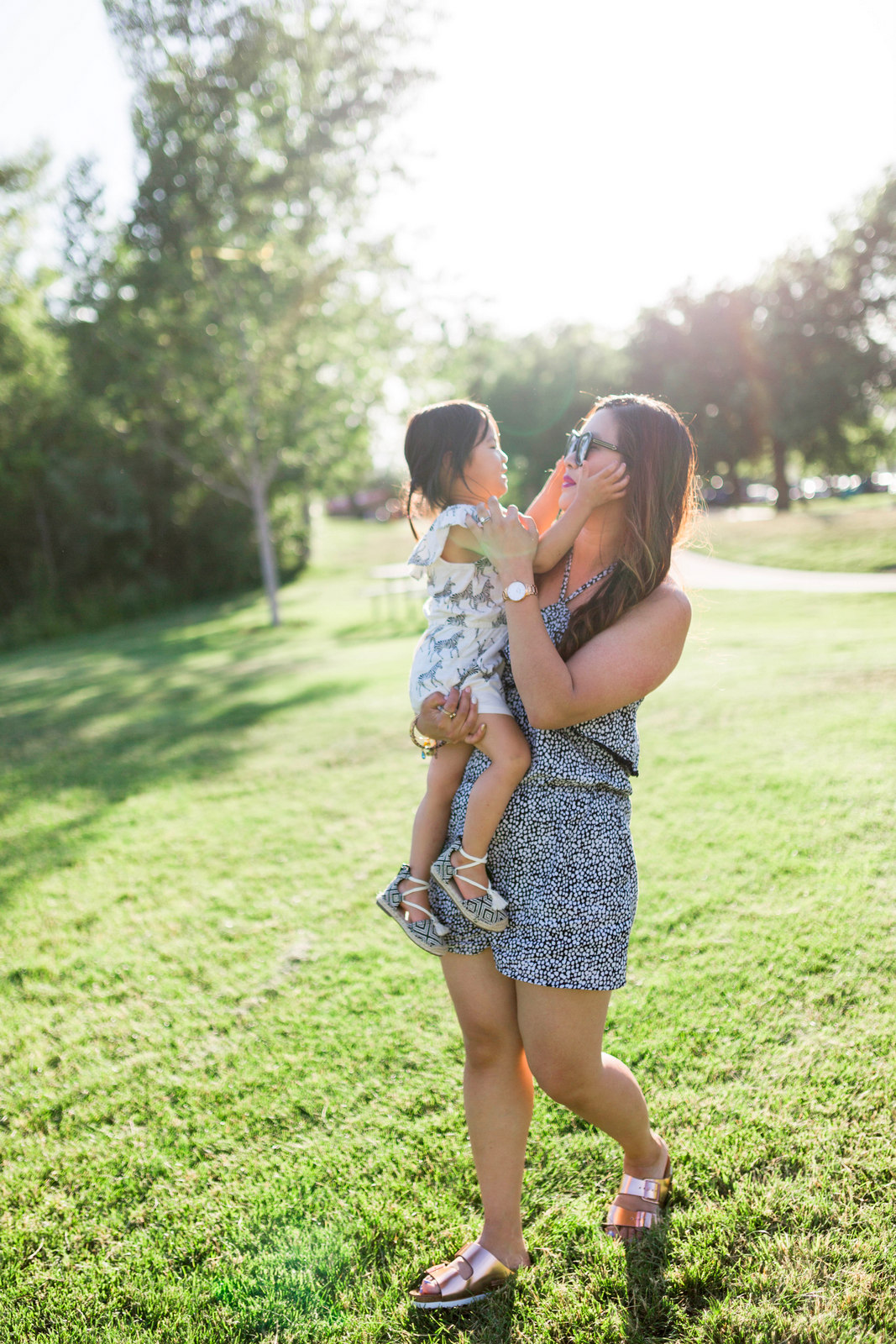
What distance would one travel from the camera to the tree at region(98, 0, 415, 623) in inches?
555

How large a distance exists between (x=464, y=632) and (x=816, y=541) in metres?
19.4

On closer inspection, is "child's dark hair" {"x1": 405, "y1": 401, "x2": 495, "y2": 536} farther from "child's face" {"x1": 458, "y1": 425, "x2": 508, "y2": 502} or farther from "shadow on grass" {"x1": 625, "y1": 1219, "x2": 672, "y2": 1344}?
"shadow on grass" {"x1": 625, "y1": 1219, "x2": 672, "y2": 1344}

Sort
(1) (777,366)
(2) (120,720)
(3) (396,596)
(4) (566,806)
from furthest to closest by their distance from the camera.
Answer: (1) (777,366) → (3) (396,596) → (2) (120,720) → (4) (566,806)

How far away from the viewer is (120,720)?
8938 millimetres

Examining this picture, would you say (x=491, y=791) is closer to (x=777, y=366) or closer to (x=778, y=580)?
(x=778, y=580)

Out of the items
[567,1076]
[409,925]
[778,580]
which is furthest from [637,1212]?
[778,580]

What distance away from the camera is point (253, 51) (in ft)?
46.2

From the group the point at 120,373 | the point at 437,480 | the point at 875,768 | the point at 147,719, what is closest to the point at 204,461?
the point at 120,373

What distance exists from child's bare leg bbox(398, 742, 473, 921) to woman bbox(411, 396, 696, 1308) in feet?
0.14

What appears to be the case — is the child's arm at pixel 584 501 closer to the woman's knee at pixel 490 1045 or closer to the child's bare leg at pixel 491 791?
the child's bare leg at pixel 491 791

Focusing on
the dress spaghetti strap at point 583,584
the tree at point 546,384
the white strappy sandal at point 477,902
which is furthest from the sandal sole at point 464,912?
the tree at point 546,384

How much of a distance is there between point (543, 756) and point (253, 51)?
54.3 feet

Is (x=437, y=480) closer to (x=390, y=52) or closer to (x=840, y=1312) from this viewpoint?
(x=840, y=1312)

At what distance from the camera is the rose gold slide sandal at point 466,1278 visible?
1905mm
